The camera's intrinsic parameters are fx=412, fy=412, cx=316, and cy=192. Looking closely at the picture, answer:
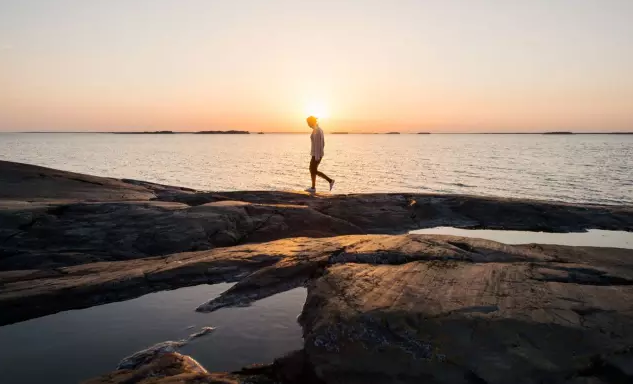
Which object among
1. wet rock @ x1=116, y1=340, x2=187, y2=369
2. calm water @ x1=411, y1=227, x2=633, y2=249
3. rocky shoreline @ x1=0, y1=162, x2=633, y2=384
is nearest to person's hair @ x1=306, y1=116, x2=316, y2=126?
rocky shoreline @ x1=0, y1=162, x2=633, y2=384

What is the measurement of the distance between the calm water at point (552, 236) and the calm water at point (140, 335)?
6.27 m

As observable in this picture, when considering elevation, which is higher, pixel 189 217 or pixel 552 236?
pixel 189 217

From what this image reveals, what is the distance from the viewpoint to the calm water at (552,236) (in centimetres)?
1062

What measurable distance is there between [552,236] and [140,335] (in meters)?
10.7

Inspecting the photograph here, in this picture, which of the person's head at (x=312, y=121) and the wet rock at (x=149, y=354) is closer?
the wet rock at (x=149, y=354)

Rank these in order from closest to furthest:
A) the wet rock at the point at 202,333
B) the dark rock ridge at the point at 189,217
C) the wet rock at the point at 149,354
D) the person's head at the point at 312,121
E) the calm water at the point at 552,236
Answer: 1. the wet rock at the point at 149,354
2. the wet rock at the point at 202,333
3. the dark rock ridge at the point at 189,217
4. the calm water at the point at 552,236
5. the person's head at the point at 312,121

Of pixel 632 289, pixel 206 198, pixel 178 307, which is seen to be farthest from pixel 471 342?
Result: pixel 206 198

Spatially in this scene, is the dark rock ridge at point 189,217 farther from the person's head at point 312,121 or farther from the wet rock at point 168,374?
the wet rock at point 168,374

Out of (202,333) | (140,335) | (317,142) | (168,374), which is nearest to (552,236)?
(317,142)

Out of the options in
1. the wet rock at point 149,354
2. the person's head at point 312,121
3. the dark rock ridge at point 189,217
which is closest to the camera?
the wet rock at point 149,354

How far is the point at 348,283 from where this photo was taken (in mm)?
5062

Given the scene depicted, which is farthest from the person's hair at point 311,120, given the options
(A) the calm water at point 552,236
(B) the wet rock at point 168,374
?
(B) the wet rock at point 168,374

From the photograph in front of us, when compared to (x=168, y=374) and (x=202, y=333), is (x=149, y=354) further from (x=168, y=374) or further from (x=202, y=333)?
(x=168, y=374)

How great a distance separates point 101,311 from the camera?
5695 millimetres
